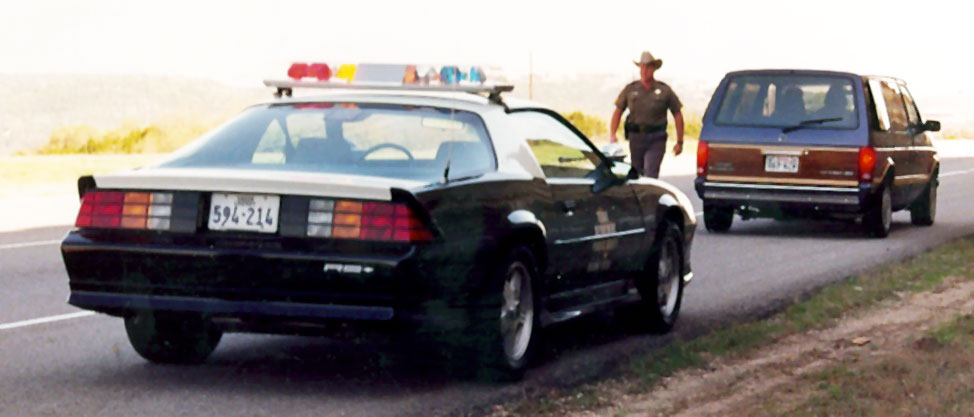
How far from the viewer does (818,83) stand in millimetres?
18500

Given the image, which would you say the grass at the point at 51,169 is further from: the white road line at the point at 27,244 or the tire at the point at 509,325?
the tire at the point at 509,325

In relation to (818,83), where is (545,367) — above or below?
below

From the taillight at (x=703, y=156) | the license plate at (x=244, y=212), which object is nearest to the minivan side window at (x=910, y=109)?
the taillight at (x=703, y=156)

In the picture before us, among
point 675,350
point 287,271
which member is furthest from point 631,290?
point 287,271

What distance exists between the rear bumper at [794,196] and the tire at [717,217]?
29 centimetres

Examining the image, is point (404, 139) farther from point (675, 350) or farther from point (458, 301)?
point (675, 350)

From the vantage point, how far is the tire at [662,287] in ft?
35.3

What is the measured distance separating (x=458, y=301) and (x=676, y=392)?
3.76 ft

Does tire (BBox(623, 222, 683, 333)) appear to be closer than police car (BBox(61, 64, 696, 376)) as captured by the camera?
No

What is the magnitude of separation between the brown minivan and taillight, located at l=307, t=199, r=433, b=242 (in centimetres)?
1048

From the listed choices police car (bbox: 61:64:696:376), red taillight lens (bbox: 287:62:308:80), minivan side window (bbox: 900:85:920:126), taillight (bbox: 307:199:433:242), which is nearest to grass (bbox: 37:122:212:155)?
minivan side window (bbox: 900:85:920:126)

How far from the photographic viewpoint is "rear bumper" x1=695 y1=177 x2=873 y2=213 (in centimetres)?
1805

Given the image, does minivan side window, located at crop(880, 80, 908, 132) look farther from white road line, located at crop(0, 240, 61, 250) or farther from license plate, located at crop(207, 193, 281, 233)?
license plate, located at crop(207, 193, 281, 233)

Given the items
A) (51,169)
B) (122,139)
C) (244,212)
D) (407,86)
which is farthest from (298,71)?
(122,139)
